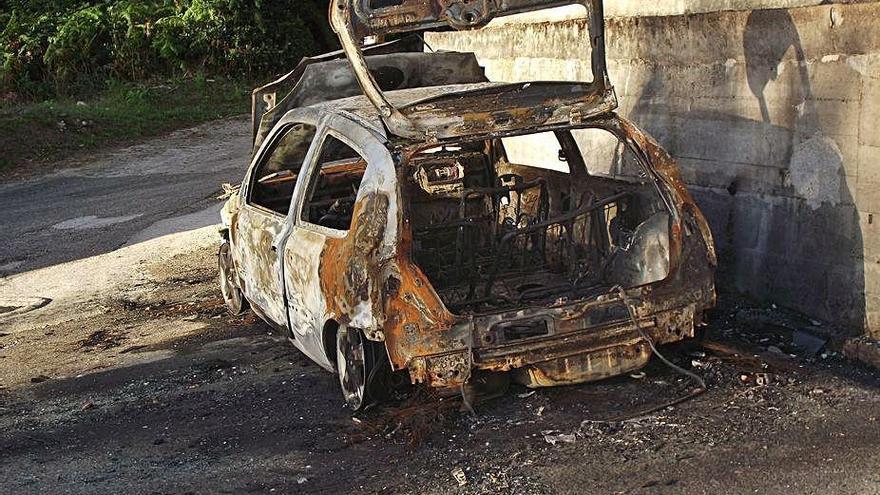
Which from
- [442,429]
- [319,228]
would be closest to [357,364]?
[442,429]

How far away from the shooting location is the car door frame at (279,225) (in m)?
6.75

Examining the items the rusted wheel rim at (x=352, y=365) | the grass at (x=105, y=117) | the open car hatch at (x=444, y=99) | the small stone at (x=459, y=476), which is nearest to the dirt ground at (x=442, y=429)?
the small stone at (x=459, y=476)

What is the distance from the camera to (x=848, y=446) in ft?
17.5

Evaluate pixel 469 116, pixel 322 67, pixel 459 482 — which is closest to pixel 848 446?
pixel 459 482

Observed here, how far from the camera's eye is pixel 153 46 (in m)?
22.6

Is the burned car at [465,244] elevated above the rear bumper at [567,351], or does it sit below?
above

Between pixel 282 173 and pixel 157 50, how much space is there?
15825mm

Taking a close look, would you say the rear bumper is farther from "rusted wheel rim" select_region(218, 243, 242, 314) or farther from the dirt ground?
"rusted wheel rim" select_region(218, 243, 242, 314)

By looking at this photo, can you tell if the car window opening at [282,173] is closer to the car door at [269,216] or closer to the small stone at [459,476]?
the car door at [269,216]

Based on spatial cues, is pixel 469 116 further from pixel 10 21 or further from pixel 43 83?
pixel 10 21

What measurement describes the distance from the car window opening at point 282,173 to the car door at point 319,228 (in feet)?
2.39

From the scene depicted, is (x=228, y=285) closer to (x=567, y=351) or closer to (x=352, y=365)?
(x=352, y=365)

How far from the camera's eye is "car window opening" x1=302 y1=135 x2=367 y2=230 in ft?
21.9

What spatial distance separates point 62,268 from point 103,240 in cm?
115
